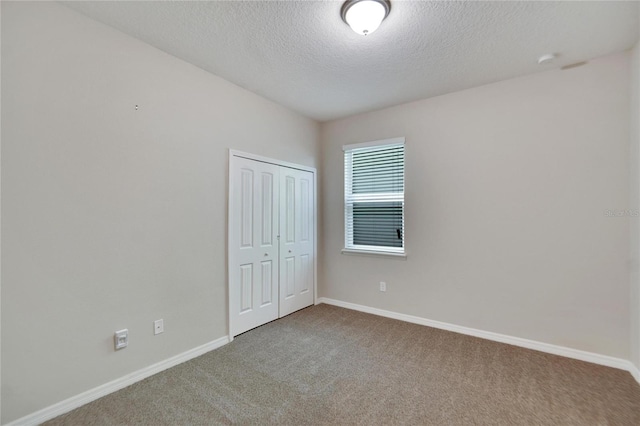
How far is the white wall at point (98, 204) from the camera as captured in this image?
67.1 inches

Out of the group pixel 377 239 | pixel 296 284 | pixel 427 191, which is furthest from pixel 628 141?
pixel 296 284

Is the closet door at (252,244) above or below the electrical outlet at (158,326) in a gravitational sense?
above

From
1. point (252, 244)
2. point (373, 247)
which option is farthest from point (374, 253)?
point (252, 244)

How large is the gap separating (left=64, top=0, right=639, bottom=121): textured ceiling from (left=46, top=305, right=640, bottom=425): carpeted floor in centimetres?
271

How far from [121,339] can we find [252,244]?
56.8 inches

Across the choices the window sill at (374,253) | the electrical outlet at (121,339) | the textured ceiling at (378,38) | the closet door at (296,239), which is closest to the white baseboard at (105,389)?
the electrical outlet at (121,339)

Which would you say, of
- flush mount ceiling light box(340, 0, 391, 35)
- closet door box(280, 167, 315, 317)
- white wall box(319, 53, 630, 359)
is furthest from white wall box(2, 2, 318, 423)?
white wall box(319, 53, 630, 359)

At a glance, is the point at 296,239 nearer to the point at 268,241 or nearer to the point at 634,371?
the point at 268,241

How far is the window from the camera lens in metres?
3.61

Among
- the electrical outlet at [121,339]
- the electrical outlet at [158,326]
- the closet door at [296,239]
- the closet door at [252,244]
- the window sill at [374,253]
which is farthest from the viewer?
the closet door at [296,239]

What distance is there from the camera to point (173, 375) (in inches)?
90.2

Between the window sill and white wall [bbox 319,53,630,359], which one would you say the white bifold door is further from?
white wall [bbox 319,53,630,359]

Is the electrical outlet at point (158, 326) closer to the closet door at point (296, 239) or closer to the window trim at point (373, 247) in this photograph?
the closet door at point (296, 239)

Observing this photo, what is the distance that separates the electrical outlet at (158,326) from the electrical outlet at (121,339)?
206 millimetres
